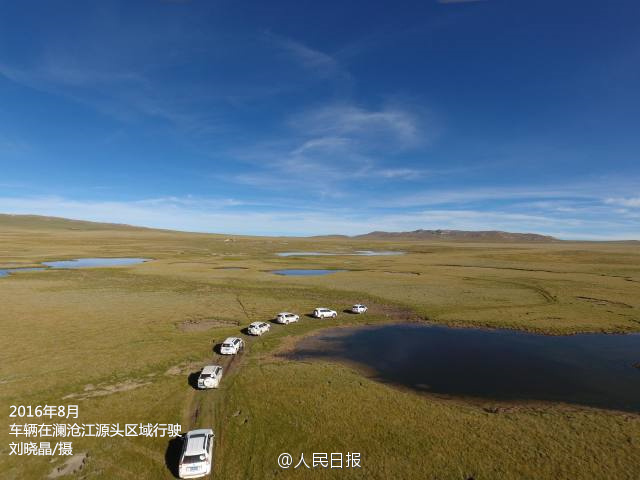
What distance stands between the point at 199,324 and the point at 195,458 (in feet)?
114

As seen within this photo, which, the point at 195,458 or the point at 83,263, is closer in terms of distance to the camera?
the point at 195,458

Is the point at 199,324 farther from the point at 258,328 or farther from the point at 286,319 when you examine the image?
the point at 286,319

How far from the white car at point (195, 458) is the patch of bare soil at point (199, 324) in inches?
1182

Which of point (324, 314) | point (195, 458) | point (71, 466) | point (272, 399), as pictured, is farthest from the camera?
point (324, 314)

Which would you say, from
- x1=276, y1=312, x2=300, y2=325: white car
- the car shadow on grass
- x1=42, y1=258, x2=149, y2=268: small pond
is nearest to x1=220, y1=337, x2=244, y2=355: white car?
x1=276, y1=312, x2=300, y2=325: white car

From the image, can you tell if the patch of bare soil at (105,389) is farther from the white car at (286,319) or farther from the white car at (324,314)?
the white car at (324,314)

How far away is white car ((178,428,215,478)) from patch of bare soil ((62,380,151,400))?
13.9 meters

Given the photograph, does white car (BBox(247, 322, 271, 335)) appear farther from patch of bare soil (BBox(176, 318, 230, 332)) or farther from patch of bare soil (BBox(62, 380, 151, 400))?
patch of bare soil (BBox(62, 380, 151, 400))

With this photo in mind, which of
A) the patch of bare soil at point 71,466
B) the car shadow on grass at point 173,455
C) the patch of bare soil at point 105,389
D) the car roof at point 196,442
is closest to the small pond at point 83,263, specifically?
the patch of bare soil at point 105,389

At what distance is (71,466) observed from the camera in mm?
21578

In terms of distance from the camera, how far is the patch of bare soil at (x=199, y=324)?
50219mm

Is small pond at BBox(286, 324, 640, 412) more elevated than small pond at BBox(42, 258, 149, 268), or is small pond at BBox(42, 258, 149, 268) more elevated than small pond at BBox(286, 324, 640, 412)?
small pond at BBox(286, 324, 640, 412)

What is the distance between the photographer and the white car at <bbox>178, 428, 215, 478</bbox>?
20.2 meters

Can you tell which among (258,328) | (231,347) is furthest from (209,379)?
(258,328)
